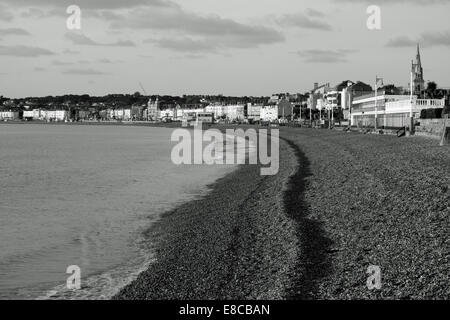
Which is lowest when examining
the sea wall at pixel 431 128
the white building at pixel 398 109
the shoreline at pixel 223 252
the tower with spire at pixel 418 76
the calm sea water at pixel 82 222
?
the calm sea water at pixel 82 222

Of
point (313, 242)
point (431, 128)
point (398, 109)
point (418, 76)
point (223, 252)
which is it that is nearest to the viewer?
point (313, 242)

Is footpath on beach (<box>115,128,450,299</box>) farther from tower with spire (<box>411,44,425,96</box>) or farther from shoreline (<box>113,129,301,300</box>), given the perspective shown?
tower with spire (<box>411,44,425,96</box>)

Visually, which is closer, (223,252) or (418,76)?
(223,252)

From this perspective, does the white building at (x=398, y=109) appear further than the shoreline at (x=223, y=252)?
Yes

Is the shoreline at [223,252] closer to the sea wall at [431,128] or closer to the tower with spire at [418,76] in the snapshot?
the sea wall at [431,128]

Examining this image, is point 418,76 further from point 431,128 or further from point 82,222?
point 82,222

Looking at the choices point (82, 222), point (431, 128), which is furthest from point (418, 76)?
point (82, 222)

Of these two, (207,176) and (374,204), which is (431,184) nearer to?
(374,204)

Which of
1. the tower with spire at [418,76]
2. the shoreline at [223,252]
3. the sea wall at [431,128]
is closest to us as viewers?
the shoreline at [223,252]

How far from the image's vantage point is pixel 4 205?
84.9 feet

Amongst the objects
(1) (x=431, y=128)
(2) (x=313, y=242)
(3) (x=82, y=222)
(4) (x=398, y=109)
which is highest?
(4) (x=398, y=109)

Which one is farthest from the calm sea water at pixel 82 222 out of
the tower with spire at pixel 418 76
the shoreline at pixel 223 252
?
the tower with spire at pixel 418 76
